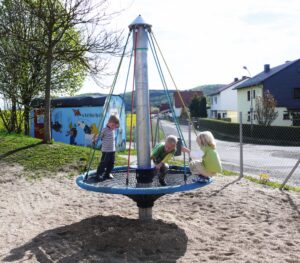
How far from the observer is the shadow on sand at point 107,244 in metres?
4.32

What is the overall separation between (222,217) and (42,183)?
4.52 metres

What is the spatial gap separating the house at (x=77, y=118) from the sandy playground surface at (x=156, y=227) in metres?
8.53

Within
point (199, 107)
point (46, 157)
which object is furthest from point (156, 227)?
point (199, 107)

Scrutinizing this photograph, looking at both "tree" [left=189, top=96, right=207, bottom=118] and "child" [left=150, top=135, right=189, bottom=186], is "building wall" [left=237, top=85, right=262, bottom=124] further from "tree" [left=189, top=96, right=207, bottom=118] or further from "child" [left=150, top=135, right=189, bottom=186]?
"child" [left=150, top=135, right=189, bottom=186]

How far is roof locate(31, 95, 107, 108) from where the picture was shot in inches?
641

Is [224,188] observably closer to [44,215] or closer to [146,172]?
[146,172]

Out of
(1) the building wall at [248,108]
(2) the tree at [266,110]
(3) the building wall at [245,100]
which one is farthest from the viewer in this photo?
(3) the building wall at [245,100]

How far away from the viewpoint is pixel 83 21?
1224 cm

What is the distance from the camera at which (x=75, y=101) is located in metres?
→ 17.2

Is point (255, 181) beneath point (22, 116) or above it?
beneath

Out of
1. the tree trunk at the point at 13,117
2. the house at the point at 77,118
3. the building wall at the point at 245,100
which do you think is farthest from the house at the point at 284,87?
the tree trunk at the point at 13,117

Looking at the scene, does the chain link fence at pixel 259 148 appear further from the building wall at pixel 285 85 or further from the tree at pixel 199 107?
the tree at pixel 199 107

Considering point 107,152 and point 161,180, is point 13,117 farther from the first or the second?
point 161,180

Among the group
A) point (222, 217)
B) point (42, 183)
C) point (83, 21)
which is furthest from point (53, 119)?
point (222, 217)
